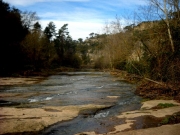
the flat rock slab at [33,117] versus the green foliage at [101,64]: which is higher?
the green foliage at [101,64]

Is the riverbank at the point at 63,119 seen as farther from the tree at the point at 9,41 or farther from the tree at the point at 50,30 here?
the tree at the point at 50,30

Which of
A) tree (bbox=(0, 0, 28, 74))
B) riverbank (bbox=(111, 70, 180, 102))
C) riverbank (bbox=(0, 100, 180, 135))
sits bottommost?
riverbank (bbox=(0, 100, 180, 135))

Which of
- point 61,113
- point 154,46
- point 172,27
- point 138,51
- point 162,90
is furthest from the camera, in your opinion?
point 138,51

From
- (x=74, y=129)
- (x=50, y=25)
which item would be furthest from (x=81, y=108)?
(x=50, y=25)

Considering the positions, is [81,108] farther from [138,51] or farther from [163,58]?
[138,51]

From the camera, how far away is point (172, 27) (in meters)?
21.3

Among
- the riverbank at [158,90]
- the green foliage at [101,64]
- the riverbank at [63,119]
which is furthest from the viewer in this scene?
the green foliage at [101,64]

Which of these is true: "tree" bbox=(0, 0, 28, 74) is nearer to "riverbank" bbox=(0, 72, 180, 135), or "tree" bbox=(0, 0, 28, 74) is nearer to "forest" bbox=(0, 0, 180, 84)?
"forest" bbox=(0, 0, 180, 84)

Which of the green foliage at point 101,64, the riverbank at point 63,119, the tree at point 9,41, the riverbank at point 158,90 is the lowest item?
the riverbank at point 63,119

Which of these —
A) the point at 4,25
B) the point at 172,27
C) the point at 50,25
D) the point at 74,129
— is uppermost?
the point at 50,25

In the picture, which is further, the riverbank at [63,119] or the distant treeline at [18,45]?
the distant treeline at [18,45]

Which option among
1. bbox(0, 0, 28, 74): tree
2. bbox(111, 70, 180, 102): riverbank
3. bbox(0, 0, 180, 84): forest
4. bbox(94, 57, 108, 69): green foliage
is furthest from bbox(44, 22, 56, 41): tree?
bbox(111, 70, 180, 102): riverbank

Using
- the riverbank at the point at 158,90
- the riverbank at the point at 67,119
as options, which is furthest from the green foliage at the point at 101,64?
the riverbank at the point at 67,119

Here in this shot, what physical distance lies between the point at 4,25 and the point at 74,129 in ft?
122
